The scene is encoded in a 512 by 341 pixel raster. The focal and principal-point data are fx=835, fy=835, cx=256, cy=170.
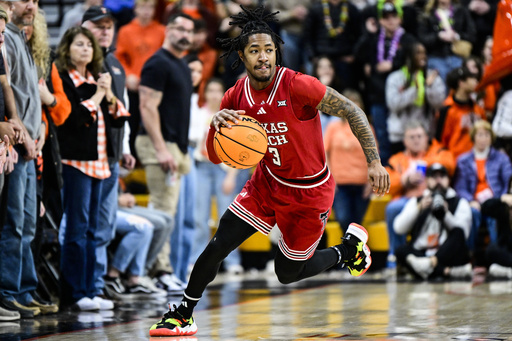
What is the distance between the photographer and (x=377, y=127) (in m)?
12.3

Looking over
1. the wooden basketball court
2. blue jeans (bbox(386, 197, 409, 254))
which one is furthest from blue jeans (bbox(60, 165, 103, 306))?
blue jeans (bbox(386, 197, 409, 254))

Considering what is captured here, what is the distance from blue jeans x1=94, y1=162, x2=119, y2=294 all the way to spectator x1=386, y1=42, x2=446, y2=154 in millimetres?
5283

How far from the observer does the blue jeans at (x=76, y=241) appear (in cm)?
729

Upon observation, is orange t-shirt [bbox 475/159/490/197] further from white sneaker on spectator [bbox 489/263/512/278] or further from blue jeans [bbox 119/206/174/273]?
blue jeans [bbox 119/206/174/273]

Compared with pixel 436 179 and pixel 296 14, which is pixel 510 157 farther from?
pixel 296 14

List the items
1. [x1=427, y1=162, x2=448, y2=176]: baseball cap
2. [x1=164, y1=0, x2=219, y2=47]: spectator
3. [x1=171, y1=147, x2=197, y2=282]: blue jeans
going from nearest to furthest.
A: [x1=171, y1=147, x2=197, y2=282]: blue jeans < [x1=427, y1=162, x2=448, y2=176]: baseball cap < [x1=164, y1=0, x2=219, y2=47]: spectator

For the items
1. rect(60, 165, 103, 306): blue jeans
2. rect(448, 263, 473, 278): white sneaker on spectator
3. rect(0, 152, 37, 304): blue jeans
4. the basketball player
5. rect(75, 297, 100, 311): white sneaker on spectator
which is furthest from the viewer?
rect(448, 263, 473, 278): white sneaker on spectator

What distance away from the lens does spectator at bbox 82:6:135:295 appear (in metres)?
7.71

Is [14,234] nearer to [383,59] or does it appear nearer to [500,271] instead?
[500,271]

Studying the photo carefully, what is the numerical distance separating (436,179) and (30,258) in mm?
5886

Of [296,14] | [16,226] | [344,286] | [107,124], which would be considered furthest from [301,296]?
[296,14]

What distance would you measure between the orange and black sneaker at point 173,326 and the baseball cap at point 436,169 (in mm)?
5975

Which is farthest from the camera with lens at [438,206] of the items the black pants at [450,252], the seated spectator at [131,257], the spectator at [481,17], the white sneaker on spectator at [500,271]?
the seated spectator at [131,257]

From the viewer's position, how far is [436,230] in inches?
424
